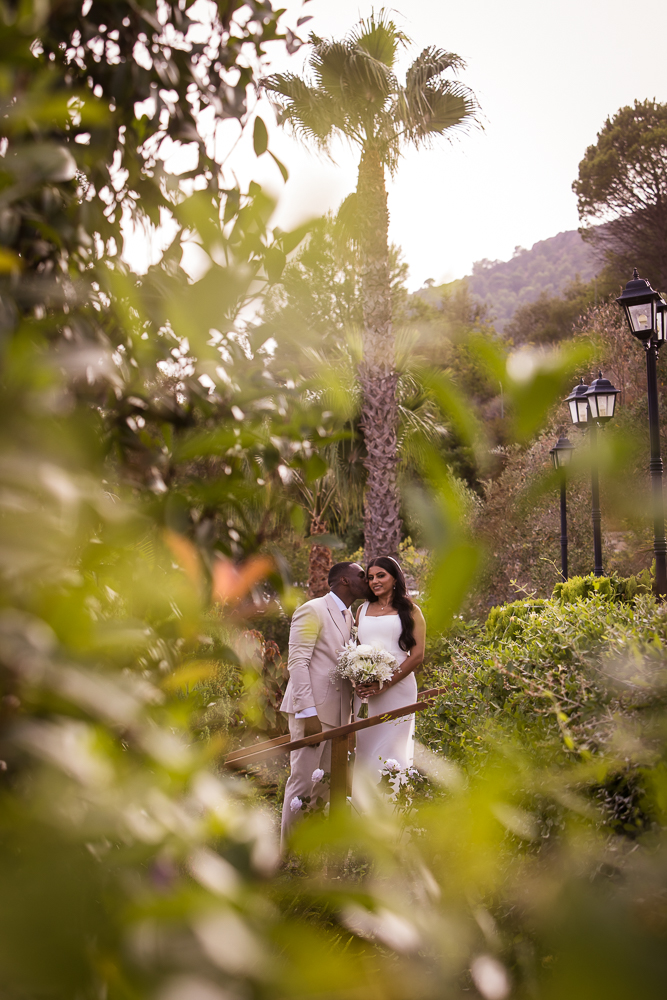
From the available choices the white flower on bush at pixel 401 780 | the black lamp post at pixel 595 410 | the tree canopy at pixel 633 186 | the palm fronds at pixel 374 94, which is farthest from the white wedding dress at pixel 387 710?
the tree canopy at pixel 633 186

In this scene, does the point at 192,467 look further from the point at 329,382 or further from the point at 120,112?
the point at 120,112

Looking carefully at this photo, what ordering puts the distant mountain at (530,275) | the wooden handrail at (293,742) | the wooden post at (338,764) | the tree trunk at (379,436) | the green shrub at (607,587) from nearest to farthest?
the wooden handrail at (293,742) < the wooden post at (338,764) < the green shrub at (607,587) < the tree trunk at (379,436) < the distant mountain at (530,275)

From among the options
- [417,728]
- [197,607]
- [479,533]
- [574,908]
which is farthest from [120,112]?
[417,728]

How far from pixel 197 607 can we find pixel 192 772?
28 cm

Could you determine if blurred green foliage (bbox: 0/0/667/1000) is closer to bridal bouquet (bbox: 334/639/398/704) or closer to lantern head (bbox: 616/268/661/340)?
bridal bouquet (bbox: 334/639/398/704)

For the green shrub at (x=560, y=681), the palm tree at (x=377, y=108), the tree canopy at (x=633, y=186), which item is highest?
the tree canopy at (x=633, y=186)

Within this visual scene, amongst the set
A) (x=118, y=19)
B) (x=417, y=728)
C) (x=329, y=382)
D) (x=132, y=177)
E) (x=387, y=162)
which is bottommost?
(x=417, y=728)

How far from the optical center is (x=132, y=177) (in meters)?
0.98

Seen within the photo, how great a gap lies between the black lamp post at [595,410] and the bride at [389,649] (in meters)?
1.38

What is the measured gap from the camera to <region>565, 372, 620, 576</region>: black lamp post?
1.56 feet

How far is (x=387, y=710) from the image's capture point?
4500mm

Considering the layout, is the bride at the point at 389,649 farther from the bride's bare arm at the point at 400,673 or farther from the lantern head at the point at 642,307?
the lantern head at the point at 642,307

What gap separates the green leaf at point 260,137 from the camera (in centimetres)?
85

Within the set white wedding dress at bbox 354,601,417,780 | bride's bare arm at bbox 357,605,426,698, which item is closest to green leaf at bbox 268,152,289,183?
bride's bare arm at bbox 357,605,426,698
